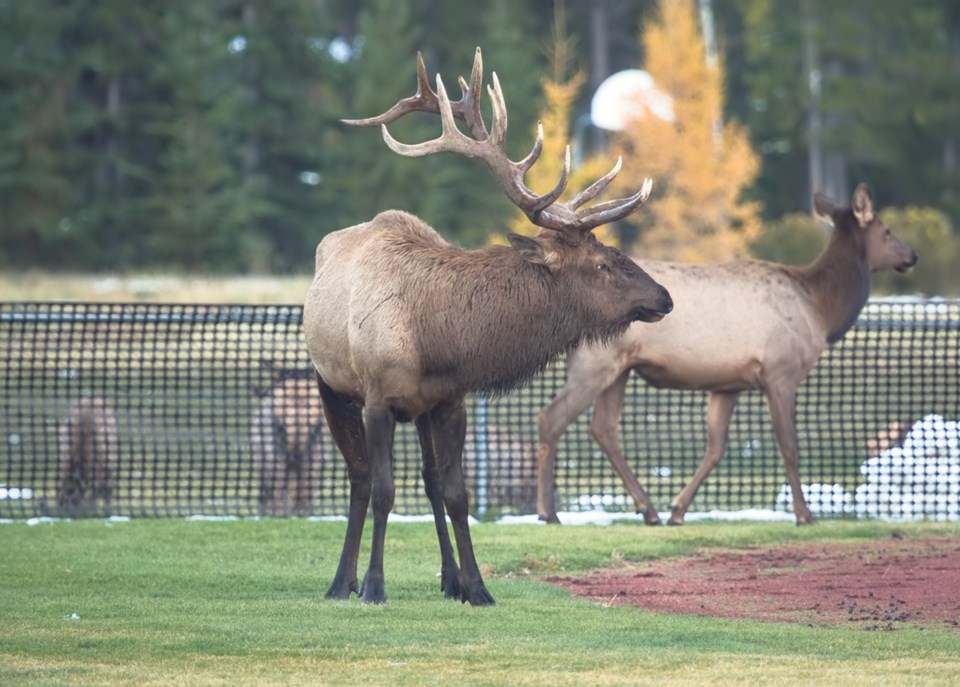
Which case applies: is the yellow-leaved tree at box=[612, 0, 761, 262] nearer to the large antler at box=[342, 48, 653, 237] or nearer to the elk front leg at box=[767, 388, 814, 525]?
the elk front leg at box=[767, 388, 814, 525]

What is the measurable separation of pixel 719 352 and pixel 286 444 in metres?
4.16

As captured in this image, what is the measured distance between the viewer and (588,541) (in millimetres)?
13195

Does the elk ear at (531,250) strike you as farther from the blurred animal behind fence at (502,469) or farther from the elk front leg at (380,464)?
the blurred animal behind fence at (502,469)

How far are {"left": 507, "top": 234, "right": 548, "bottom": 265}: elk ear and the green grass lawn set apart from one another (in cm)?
205

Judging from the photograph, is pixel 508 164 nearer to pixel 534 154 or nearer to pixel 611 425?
pixel 534 154

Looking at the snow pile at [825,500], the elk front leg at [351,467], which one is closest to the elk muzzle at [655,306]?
the elk front leg at [351,467]

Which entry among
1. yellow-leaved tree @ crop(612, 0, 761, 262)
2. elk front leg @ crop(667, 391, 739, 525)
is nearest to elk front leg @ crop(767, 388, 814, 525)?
elk front leg @ crop(667, 391, 739, 525)

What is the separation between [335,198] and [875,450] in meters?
35.3

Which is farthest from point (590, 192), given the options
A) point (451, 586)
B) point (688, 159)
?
point (688, 159)

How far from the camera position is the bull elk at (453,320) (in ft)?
33.9

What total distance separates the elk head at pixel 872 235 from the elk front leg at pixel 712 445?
75.9 inches

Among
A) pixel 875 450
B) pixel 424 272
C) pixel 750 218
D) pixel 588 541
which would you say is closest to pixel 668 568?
pixel 588 541

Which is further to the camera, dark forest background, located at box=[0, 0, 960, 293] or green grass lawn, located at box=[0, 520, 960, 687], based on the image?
dark forest background, located at box=[0, 0, 960, 293]

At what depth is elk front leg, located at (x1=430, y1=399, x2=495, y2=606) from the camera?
1027cm
